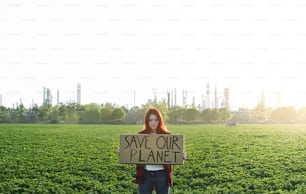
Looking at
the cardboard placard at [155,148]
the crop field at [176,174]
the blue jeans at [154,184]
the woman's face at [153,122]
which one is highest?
the woman's face at [153,122]

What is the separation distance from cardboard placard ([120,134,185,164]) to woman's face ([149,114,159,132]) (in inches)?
5.1

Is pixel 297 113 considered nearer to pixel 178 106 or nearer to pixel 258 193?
pixel 178 106

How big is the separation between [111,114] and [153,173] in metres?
75.3

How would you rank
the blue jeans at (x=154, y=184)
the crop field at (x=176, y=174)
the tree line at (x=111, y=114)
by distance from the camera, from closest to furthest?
the blue jeans at (x=154, y=184) < the crop field at (x=176, y=174) < the tree line at (x=111, y=114)

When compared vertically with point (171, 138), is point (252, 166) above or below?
below

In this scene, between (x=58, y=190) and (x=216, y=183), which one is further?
(x=216, y=183)

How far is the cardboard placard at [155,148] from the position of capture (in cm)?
625

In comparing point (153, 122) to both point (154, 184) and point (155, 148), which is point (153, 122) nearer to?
point (155, 148)

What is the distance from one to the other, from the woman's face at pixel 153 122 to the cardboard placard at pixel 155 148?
128 mm

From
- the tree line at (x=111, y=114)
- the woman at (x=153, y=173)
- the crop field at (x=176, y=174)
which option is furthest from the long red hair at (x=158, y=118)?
the tree line at (x=111, y=114)

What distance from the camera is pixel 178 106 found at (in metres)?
97.6

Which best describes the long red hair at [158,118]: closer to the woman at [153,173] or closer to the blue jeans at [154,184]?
the woman at [153,173]

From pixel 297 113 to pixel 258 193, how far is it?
81.9 meters

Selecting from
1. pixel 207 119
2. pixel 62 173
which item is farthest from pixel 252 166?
pixel 207 119
